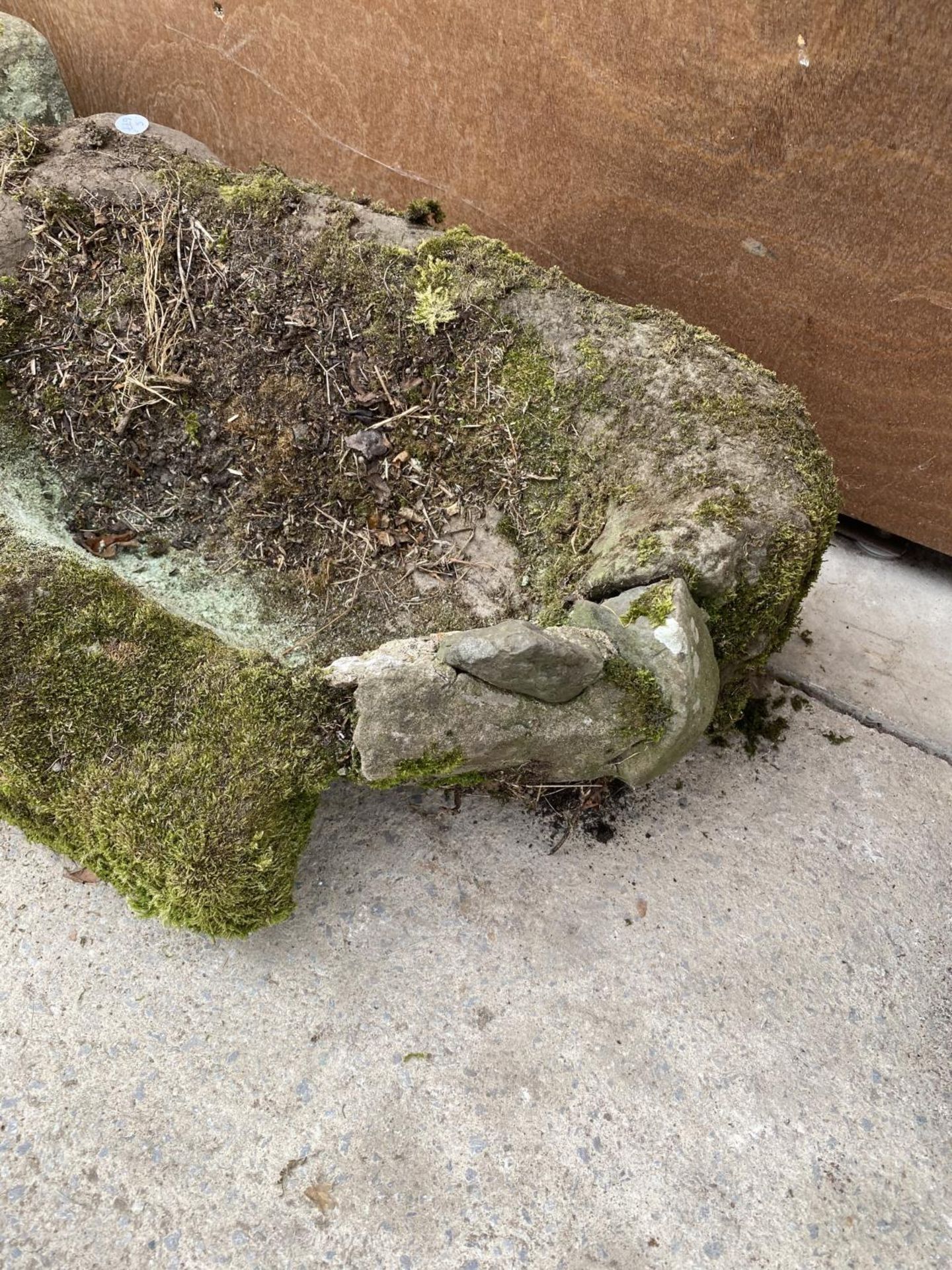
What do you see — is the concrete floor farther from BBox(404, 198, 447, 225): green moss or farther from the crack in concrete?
BBox(404, 198, 447, 225): green moss

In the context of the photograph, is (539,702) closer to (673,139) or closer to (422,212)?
(422,212)

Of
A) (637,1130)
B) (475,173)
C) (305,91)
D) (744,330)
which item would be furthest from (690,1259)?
(305,91)

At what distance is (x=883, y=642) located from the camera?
3994mm

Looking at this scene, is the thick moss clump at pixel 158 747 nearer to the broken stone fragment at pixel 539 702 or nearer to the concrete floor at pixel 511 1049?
the broken stone fragment at pixel 539 702

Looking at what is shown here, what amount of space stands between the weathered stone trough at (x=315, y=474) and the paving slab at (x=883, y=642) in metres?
0.81

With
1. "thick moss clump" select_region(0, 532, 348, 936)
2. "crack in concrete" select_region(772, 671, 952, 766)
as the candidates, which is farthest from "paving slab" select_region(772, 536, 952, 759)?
"thick moss clump" select_region(0, 532, 348, 936)

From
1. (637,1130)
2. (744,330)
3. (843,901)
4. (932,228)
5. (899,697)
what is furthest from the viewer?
(744,330)

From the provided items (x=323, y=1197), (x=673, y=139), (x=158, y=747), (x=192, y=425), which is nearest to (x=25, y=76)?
(x=192, y=425)

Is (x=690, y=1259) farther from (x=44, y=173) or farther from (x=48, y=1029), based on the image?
(x=44, y=173)

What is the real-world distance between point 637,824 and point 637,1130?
1.01 metres

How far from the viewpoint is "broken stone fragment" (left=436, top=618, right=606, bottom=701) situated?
7.89 ft

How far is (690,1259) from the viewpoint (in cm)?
244

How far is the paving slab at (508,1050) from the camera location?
2.47m

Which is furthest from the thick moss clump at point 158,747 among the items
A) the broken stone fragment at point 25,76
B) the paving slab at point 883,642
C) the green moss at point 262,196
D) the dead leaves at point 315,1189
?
the broken stone fragment at point 25,76
